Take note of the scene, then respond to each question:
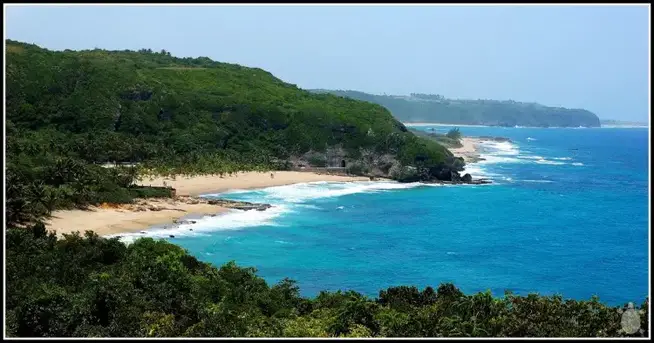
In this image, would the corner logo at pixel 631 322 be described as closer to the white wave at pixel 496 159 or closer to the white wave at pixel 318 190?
the white wave at pixel 318 190

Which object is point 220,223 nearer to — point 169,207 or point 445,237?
point 169,207

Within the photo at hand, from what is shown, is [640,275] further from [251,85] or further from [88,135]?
[251,85]

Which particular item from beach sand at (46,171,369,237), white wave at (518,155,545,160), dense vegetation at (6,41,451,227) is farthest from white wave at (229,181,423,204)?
white wave at (518,155,545,160)

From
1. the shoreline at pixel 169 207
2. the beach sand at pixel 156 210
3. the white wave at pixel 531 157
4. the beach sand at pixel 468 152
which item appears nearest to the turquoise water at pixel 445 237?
the shoreline at pixel 169 207

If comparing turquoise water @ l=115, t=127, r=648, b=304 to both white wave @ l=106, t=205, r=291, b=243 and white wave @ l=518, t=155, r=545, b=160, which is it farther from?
white wave @ l=518, t=155, r=545, b=160

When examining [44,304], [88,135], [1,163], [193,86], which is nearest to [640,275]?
[44,304]
